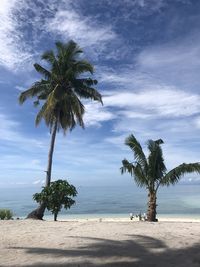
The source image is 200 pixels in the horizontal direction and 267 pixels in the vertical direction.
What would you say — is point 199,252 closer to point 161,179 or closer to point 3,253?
point 3,253

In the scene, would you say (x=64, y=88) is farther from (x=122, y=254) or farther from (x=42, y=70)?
(x=122, y=254)

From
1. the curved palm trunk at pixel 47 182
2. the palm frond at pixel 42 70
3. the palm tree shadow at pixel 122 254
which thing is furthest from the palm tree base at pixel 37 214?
the palm tree shadow at pixel 122 254

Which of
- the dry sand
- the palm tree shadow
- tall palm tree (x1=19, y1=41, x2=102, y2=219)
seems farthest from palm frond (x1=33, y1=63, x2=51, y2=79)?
the palm tree shadow

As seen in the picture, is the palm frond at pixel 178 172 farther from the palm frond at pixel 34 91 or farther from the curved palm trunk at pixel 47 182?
the palm frond at pixel 34 91

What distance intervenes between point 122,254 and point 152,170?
1357 cm

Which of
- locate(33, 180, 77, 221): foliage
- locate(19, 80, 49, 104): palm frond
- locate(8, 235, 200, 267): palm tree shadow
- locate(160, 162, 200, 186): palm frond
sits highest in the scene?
locate(19, 80, 49, 104): palm frond

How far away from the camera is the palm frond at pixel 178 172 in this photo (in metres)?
22.6

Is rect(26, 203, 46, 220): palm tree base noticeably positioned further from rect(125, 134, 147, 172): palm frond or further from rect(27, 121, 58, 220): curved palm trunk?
rect(125, 134, 147, 172): palm frond

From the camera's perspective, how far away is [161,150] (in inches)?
955

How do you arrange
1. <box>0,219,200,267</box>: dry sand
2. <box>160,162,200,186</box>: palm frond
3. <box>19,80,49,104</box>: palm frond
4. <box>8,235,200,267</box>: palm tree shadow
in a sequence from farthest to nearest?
<box>19,80,49,104</box>: palm frond, <box>160,162,200,186</box>: palm frond, <box>0,219,200,267</box>: dry sand, <box>8,235,200,267</box>: palm tree shadow

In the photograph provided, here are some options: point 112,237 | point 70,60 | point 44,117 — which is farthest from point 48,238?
point 70,60

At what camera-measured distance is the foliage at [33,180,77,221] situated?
2317 cm

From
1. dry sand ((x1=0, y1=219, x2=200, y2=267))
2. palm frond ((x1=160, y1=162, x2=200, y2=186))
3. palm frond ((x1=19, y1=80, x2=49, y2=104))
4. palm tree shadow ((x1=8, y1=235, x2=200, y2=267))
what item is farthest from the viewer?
palm frond ((x1=19, y1=80, x2=49, y2=104))

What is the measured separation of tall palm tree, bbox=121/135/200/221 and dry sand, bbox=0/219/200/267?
7286 millimetres
